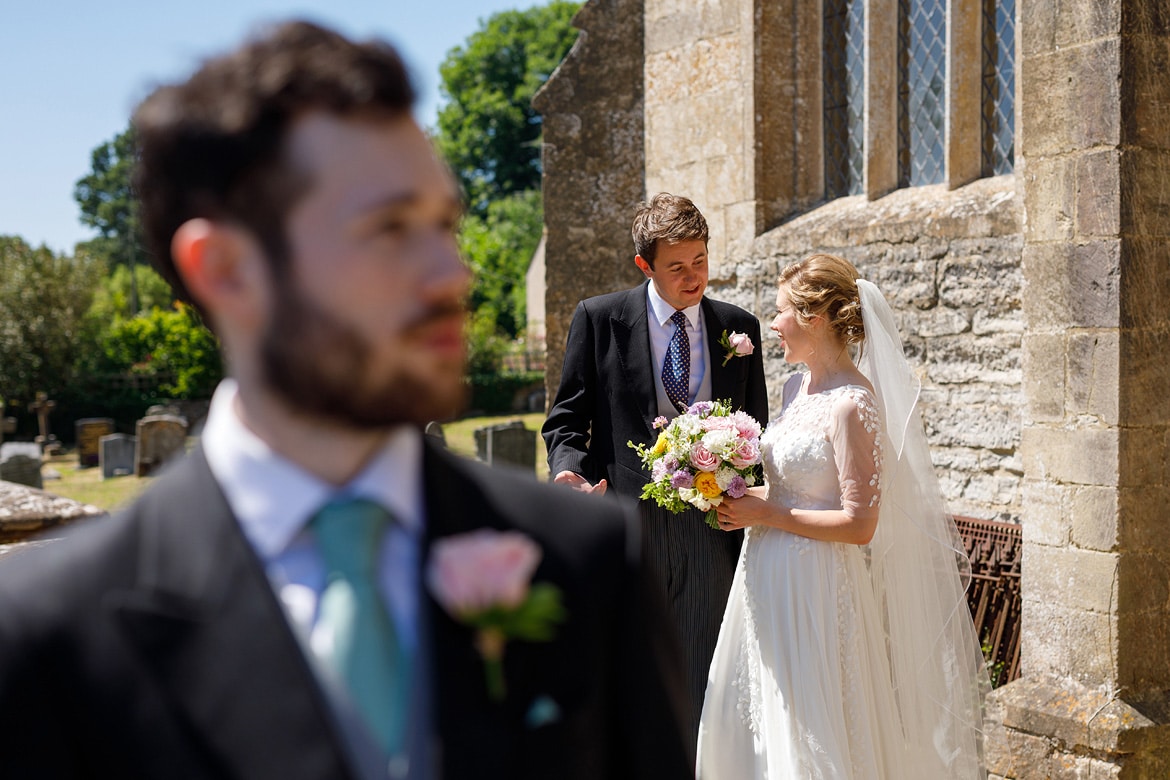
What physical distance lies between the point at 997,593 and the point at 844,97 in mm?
3652

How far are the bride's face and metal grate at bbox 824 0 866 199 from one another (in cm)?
380

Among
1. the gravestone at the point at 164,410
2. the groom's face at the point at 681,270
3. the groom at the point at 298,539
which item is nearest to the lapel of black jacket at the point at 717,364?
the groom's face at the point at 681,270

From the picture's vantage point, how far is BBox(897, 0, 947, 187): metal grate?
6.82 meters

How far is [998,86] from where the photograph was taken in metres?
6.51

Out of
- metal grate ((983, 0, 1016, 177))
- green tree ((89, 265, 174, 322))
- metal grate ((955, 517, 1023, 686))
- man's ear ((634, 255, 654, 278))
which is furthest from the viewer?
green tree ((89, 265, 174, 322))

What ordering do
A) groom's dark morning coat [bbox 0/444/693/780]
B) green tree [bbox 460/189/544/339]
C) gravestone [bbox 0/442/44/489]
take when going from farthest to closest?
green tree [bbox 460/189/544/339] → gravestone [bbox 0/442/44/489] → groom's dark morning coat [bbox 0/444/693/780]

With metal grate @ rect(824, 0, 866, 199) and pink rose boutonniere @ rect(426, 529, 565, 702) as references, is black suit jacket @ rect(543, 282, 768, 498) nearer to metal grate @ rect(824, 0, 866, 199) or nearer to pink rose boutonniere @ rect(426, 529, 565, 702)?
pink rose boutonniere @ rect(426, 529, 565, 702)

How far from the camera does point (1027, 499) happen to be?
454 centimetres

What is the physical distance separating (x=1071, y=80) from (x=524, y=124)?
40252mm

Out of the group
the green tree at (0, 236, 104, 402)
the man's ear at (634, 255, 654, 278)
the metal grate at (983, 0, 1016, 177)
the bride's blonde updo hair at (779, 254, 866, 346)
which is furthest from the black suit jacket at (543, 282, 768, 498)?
the green tree at (0, 236, 104, 402)

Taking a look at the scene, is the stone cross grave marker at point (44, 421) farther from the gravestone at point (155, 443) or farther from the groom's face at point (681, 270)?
the groom's face at point (681, 270)

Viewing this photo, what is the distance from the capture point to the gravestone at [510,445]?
14.2 m

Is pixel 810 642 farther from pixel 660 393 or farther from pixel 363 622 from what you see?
pixel 363 622

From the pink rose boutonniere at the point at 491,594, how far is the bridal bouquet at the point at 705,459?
9.14 feet
